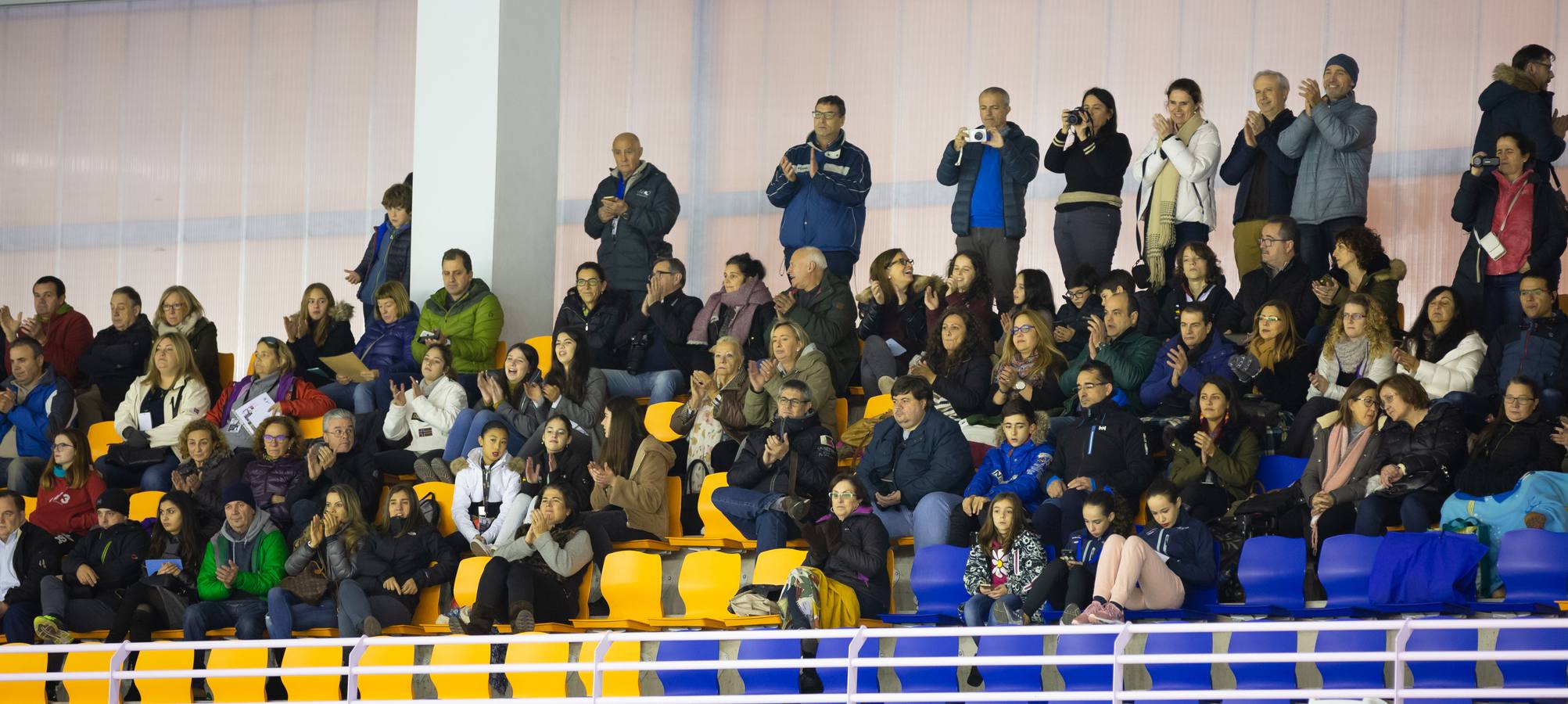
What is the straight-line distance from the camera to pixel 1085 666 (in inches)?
296

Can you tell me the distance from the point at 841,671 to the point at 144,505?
4.19 metres

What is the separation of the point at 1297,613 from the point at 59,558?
5.99 meters

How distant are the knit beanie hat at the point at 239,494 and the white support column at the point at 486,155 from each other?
2007mm

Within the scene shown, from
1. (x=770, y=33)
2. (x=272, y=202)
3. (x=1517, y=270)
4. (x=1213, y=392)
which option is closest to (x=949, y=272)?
(x=1213, y=392)

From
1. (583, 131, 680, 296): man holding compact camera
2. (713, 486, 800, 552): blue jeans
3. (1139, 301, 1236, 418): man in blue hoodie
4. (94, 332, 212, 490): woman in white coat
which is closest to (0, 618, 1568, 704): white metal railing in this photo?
(713, 486, 800, 552): blue jeans

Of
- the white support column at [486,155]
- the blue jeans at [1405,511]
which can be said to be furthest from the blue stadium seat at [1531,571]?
the white support column at [486,155]

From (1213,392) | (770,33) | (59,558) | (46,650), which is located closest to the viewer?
(46,650)

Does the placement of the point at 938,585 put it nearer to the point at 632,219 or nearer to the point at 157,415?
the point at 632,219

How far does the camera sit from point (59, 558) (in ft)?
32.1

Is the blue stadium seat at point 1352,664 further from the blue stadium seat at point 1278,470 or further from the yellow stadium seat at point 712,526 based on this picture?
the yellow stadium seat at point 712,526

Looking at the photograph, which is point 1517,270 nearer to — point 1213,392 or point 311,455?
point 1213,392

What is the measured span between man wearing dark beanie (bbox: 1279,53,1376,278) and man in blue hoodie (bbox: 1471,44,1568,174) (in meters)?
0.60

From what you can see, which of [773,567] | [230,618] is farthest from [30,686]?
[773,567]

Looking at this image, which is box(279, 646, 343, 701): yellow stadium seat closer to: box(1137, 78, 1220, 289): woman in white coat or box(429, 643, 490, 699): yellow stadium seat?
box(429, 643, 490, 699): yellow stadium seat
